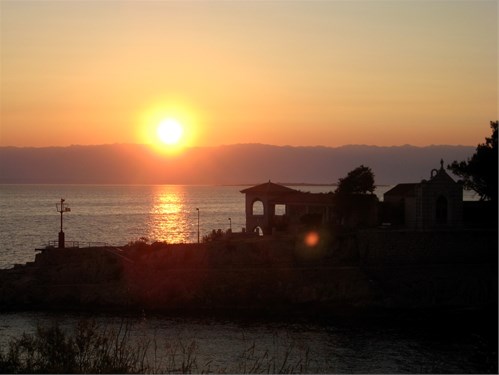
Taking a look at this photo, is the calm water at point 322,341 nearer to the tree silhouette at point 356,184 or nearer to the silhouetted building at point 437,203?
the silhouetted building at point 437,203

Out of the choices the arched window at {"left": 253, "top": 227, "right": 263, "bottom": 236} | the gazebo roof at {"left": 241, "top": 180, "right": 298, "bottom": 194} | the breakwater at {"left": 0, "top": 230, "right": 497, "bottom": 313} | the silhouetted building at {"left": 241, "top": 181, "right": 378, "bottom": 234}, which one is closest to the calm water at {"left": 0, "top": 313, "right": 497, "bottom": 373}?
the breakwater at {"left": 0, "top": 230, "right": 497, "bottom": 313}

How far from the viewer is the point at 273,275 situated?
39406 mm

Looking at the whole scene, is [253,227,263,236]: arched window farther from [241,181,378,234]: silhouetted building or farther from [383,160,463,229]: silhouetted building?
[383,160,463,229]: silhouetted building

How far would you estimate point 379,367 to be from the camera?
27.5 meters

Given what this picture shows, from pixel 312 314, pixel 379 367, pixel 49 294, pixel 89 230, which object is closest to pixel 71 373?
pixel 379 367

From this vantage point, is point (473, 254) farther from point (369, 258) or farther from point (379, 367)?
point (379, 367)

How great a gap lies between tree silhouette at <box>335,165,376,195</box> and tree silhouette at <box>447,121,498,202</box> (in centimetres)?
668

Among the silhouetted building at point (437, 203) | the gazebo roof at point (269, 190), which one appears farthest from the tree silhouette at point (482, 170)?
the gazebo roof at point (269, 190)

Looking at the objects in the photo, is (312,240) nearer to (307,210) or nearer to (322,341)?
(307,210)

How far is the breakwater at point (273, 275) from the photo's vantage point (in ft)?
125

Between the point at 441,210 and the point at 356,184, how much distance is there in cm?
584

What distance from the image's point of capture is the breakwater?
3819 centimetres

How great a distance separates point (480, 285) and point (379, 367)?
44.4ft

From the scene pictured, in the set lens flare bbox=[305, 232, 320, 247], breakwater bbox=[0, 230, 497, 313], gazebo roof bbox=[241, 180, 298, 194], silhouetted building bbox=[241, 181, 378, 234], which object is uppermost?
gazebo roof bbox=[241, 180, 298, 194]
